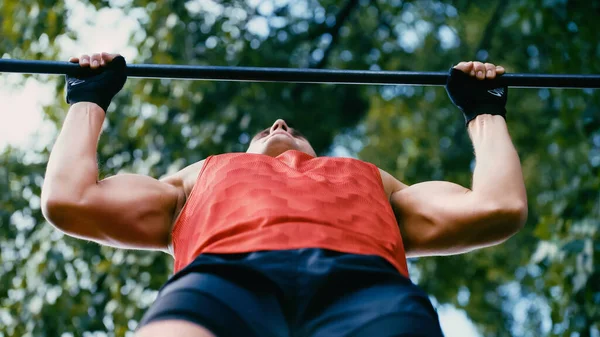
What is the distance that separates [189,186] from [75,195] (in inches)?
13.4

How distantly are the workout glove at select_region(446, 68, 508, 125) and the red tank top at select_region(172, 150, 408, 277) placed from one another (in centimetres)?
42

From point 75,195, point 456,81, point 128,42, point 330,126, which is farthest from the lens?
point 330,126

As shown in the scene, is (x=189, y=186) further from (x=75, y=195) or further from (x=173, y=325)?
(x=173, y=325)

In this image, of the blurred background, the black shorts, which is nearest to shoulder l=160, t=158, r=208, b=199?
the black shorts

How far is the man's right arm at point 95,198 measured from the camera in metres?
1.82

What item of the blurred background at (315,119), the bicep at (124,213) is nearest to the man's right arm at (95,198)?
the bicep at (124,213)

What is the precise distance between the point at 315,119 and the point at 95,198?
4.61 meters

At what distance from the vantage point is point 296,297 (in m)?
1.57

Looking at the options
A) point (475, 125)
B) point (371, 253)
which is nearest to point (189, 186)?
point (371, 253)

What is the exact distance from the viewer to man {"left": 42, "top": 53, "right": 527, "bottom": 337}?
1.50 meters

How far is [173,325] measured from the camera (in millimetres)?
1420

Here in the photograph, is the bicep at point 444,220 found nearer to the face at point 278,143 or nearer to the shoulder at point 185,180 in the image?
the face at point 278,143

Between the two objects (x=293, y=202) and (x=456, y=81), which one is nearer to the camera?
(x=293, y=202)

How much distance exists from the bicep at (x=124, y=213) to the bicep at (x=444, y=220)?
1.99 ft
